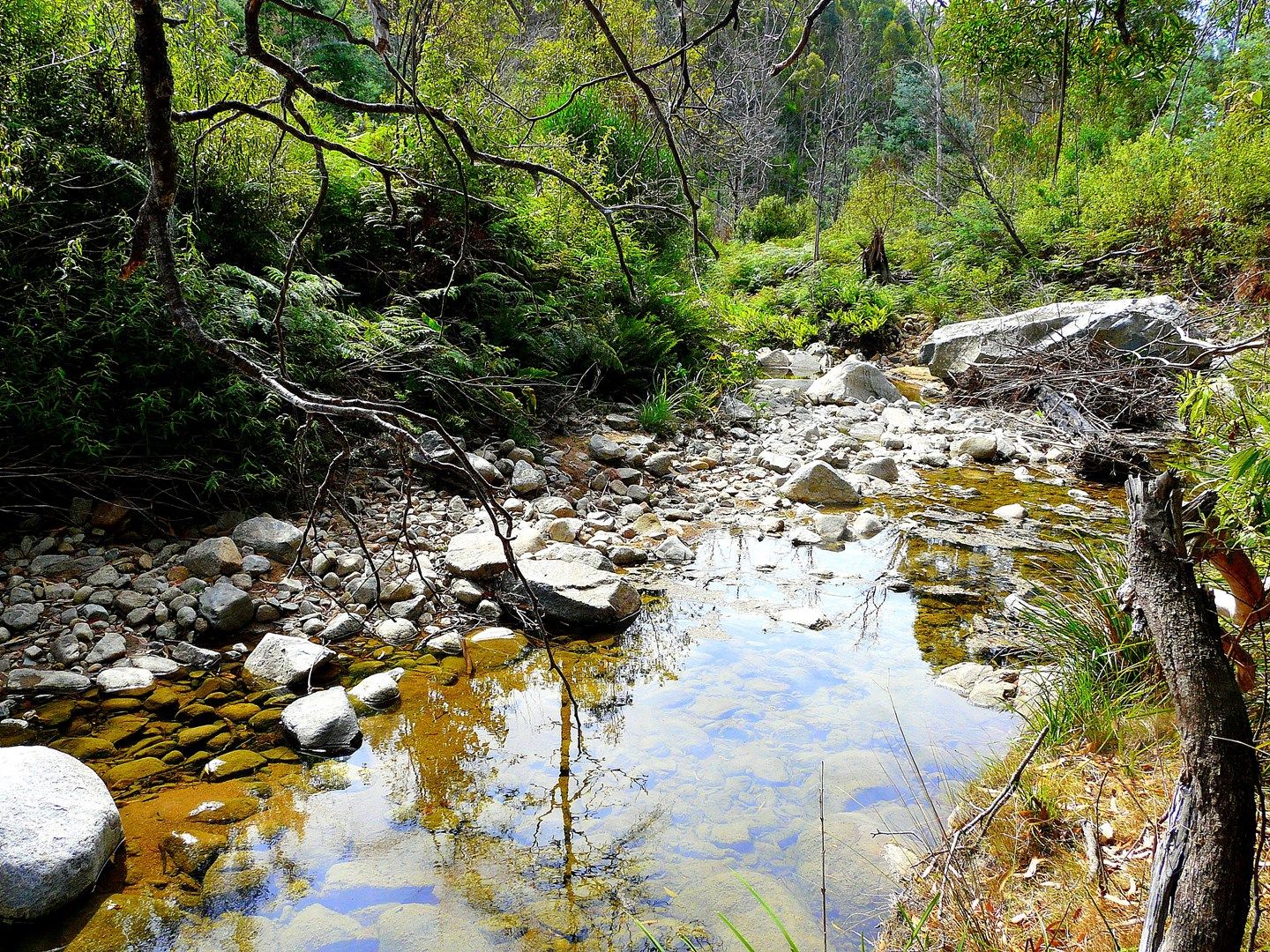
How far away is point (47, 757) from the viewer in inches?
100

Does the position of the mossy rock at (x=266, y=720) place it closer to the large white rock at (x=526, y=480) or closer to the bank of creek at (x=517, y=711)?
the bank of creek at (x=517, y=711)

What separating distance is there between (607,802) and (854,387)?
27.2ft

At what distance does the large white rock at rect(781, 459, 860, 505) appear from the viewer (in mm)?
6527

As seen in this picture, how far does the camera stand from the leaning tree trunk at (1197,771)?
1.23 metres

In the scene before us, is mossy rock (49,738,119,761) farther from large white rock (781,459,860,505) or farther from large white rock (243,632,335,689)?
large white rock (781,459,860,505)

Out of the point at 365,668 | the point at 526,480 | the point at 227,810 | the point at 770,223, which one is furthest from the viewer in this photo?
the point at 770,223

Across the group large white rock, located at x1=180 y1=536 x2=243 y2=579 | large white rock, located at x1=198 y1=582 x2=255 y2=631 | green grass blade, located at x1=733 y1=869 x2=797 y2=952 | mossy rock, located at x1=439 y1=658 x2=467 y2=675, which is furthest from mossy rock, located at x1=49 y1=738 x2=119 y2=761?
green grass blade, located at x1=733 y1=869 x2=797 y2=952

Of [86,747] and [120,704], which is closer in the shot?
[86,747]

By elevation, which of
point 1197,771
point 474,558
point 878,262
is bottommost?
point 1197,771

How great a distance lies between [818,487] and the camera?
6.55 metres

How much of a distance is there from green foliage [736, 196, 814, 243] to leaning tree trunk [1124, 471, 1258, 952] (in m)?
23.4

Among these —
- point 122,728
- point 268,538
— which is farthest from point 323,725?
point 268,538

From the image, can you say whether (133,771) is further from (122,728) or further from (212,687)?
(212,687)

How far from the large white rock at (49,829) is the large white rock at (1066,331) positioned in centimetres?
830
